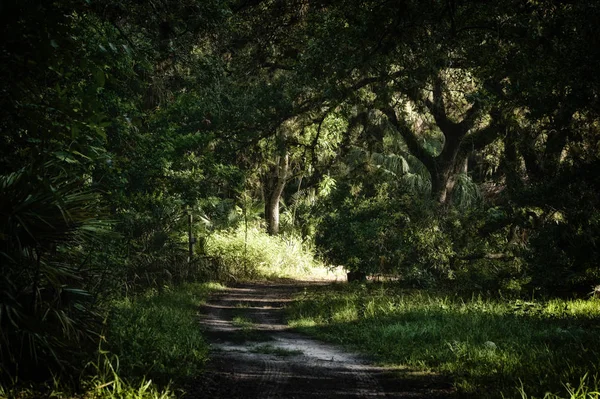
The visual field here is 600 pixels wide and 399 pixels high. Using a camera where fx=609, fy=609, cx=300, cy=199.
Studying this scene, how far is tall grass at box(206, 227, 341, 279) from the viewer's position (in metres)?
25.9

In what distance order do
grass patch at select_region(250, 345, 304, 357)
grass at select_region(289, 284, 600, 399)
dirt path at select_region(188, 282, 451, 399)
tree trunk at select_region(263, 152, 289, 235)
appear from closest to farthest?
grass at select_region(289, 284, 600, 399)
dirt path at select_region(188, 282, 451, 399)
grass patch at select_region(250, 345, 304, 357)
tree trunk at select_region(263, 152, 289, 235)

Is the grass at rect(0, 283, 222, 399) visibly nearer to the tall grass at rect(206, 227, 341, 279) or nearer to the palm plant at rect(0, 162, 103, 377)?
the palm plant at rect(0, 162, 103, 377)

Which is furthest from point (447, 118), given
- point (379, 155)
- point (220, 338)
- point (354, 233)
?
point (220, 338)

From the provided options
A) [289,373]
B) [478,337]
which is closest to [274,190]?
[478,337]

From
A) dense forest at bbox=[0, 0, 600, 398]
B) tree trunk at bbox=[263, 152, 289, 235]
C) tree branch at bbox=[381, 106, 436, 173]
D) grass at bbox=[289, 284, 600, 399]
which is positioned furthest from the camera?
tree trunk at bbox=[263, 152, 289, 235]

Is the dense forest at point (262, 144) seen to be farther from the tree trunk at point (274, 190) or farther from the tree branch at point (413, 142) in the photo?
the tree trunk at point (274, 190)

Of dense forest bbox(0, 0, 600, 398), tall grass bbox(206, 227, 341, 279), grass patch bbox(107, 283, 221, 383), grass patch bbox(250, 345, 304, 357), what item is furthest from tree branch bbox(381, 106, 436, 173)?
grass patch bbox(250, 345, 304, 357)

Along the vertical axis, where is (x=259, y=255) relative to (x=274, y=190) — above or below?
below

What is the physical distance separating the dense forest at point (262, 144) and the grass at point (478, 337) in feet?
0.63

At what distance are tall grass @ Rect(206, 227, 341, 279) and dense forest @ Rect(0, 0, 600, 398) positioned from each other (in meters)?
0.16

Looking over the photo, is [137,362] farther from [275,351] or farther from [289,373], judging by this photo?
[275,351]

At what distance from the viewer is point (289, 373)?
7645 millimetres

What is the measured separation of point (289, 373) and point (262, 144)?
17.7 metres

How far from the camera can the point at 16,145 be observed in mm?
6531
